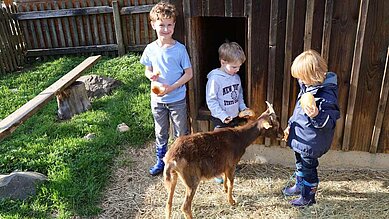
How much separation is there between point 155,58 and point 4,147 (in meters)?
2.89

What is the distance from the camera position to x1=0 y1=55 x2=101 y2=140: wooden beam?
476 centimetres

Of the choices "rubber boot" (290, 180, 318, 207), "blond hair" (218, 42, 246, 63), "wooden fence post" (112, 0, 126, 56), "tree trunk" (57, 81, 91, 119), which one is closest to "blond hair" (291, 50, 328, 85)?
"blond hair" (218, 42, 246, 63)

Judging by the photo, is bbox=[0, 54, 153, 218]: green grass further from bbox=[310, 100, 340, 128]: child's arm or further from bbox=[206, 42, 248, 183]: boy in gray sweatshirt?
bbox=[310, 100, 340, 128]: child's arm

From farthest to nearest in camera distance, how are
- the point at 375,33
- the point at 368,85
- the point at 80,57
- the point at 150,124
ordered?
the point at 80,57 < the point at 150,124 < the point at 368,85 < the point at 375,33

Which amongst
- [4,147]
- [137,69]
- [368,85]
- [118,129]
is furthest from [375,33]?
[137,69]

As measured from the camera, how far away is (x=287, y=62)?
4.26m

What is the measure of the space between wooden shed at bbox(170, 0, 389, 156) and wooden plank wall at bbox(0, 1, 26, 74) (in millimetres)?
6955

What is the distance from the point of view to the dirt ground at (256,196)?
4164 millimetres

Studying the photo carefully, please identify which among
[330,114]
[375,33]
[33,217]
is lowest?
[33,217]

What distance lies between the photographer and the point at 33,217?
4184 millimetres

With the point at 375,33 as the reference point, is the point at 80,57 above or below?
below

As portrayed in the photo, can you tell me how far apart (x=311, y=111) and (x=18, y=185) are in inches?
134

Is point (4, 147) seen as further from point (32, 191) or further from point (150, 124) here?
point (150, 124)

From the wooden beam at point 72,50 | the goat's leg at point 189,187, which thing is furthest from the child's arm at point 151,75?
the wooden beam at point 72,50
